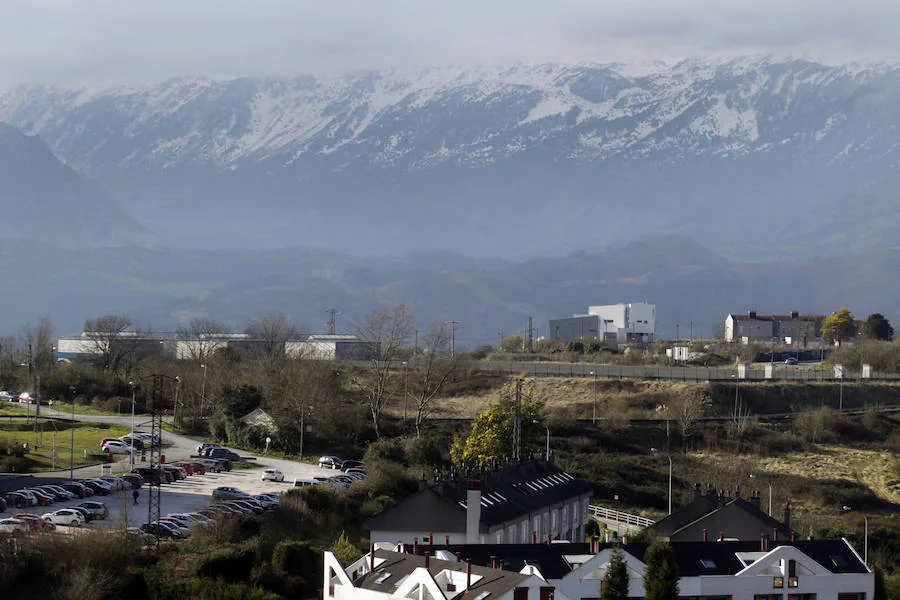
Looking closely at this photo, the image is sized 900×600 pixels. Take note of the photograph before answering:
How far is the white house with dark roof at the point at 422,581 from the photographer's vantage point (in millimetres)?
35125

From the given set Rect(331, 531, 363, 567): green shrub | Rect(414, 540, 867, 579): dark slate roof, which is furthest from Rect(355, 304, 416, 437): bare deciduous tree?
Rect(414, 540, 867, 579): dark slate roof

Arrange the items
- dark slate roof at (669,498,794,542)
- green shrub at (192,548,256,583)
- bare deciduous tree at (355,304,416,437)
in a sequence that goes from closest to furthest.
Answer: green shrub at (192,548,256,583) → dark slate roof at (669,498,794,542) → bare deciduous tree at (355,304,416,437)

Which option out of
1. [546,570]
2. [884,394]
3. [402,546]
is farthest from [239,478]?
[884,394]

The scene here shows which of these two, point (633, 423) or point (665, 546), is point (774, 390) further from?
point (665, 546)

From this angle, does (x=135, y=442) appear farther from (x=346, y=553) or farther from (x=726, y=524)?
(x=726, y=524)

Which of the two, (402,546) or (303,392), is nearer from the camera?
(402,546)

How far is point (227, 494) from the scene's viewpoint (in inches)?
2237

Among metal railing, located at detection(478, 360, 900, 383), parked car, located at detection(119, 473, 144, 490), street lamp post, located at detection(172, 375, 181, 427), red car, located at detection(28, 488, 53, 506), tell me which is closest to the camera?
red car, located at detection(28, 488, 53, 506)

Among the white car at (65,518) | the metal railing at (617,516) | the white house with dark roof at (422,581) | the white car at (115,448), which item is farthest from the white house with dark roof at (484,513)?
the white car at (115,448)

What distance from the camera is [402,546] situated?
4272 centimetres

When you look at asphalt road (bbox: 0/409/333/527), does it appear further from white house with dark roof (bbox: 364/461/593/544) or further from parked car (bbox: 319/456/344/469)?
white house with dark roof (bbox: 364/461/593/544)

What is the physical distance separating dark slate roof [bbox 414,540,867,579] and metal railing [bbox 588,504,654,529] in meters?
22.1

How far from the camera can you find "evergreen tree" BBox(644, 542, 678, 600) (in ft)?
123

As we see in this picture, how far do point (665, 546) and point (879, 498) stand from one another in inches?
1773
